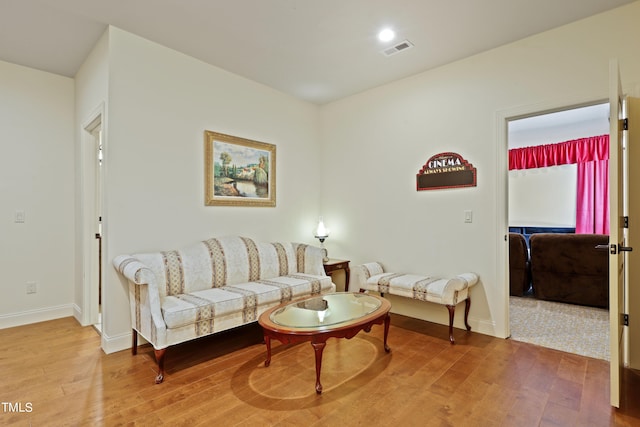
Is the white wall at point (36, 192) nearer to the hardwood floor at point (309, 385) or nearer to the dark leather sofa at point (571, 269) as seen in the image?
the hardwood floor at point (309, 385)

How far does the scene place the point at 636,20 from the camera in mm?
2439

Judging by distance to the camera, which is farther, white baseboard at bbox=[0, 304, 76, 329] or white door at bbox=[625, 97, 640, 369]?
white baseboard at bbox=[0, 304, 76, 329]

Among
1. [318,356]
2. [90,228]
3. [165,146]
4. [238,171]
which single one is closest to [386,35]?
[238,171]

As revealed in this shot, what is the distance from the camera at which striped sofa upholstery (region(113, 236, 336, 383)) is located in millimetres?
2367

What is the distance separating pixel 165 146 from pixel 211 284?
1334mm

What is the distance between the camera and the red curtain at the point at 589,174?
17.5 ft

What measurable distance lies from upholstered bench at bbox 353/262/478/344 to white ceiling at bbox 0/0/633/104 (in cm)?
213

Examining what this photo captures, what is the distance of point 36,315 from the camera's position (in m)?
3.48

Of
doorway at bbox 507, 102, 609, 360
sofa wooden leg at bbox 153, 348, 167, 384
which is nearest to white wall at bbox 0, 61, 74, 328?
sofa wooden leg at bbox 153, 348, 167, 384

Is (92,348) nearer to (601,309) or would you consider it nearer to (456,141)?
(456,141)

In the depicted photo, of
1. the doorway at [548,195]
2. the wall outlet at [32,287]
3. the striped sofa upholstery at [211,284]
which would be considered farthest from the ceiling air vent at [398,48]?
the wall outlet at [32,287]

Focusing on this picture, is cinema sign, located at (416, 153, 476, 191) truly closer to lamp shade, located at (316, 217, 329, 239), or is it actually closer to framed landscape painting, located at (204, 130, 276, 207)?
lamp shade, located at (316, 217, 329, 239)

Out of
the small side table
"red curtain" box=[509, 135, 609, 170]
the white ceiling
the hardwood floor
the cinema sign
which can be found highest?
the white ceiling

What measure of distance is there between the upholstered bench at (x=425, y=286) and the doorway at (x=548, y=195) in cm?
77
